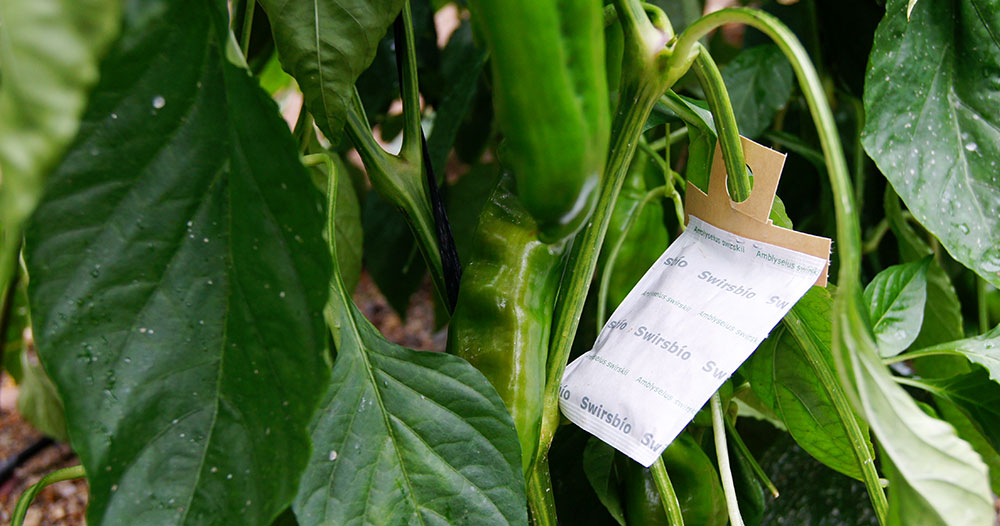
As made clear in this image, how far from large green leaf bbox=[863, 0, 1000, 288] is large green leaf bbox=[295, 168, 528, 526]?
0.91ft

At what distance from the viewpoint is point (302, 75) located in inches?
14.4

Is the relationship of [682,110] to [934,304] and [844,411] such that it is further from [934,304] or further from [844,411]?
[934,304]

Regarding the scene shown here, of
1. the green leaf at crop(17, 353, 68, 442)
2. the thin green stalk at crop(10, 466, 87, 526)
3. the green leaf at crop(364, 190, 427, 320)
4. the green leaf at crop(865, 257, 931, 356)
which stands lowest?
the green leaf at crop(17, 353, 68, 442)

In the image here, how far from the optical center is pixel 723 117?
0.35m

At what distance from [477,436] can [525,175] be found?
0.16 m

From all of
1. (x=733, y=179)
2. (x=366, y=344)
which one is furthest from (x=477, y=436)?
(x=733, y=179)

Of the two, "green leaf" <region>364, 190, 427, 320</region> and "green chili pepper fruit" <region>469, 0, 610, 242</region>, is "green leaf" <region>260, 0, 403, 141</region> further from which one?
"green leaf" <region>364, 190, 427, 320</region>

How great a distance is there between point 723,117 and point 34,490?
1.28ft

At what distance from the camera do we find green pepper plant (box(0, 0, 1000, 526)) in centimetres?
25

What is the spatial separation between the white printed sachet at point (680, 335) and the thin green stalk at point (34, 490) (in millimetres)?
259

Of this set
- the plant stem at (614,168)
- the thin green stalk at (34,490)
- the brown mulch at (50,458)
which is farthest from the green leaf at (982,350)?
the brown mulch at (50,458)

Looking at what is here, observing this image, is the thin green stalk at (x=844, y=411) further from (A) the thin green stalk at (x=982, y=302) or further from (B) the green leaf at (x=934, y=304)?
(A) the thin green stalk at (x=982, y=302)

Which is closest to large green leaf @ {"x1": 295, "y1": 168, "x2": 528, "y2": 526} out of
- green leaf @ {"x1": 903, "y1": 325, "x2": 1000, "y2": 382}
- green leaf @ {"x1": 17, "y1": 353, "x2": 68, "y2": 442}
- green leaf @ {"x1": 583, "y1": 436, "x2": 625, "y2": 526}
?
green leaf @ {"x1": 583, "y1": 436, "x2": 625, "y2": 526}

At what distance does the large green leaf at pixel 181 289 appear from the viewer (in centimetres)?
29
